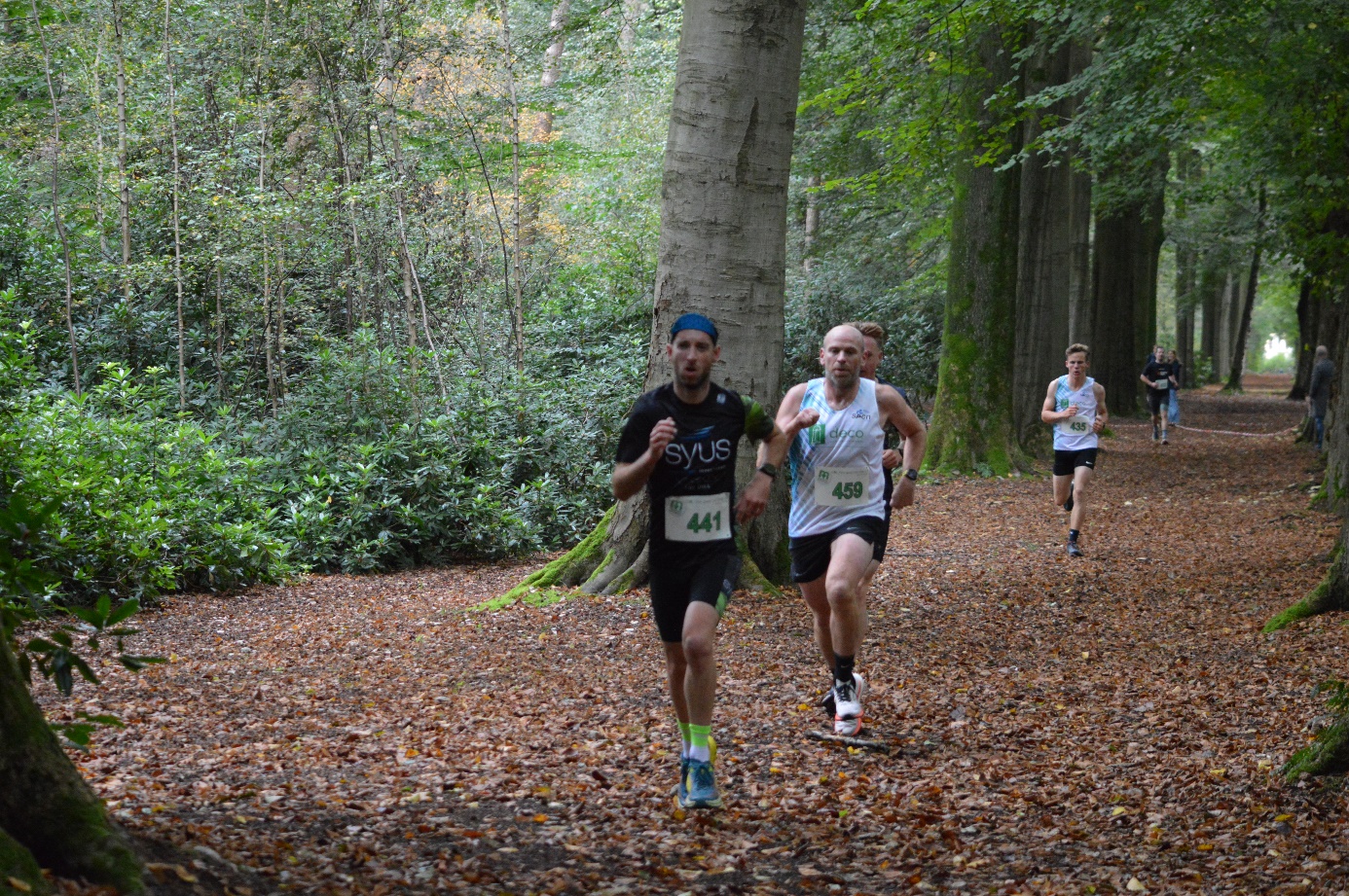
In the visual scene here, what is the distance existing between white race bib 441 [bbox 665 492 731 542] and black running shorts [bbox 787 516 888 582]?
1365 millimetres

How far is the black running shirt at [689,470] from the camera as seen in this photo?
4988mm

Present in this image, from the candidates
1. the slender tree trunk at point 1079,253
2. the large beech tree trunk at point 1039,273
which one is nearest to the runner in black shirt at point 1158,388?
the slender tree trunk at point 1079,253

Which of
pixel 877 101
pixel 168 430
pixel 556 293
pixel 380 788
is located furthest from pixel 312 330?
pixel 380 788

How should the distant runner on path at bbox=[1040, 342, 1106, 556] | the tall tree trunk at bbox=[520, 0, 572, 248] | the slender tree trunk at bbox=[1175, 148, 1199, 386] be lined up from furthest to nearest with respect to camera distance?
1. the slender tree trunk at bbox=[1175, 148, 1199, 386]
2. the tall tree trunk at bbox=[520, 0, 572, 248]
3. the distant runner on path at bbox=[1040, 342, 1106, 556]

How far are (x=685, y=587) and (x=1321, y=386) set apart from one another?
832 inches

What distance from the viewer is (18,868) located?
2.83 meters

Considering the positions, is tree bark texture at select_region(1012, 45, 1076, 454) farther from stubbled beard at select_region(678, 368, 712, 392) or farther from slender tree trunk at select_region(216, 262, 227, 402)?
stubbled beard at select_region(678, 368, 712, 392)

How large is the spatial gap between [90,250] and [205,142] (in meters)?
2.11

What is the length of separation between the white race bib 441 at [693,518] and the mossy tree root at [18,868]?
2663 millimetres

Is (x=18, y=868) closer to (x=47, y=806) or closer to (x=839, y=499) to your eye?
(x=47, y=806)

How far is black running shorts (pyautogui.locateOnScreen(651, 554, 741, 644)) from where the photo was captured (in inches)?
195

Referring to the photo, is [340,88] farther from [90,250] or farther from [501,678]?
[501,678]

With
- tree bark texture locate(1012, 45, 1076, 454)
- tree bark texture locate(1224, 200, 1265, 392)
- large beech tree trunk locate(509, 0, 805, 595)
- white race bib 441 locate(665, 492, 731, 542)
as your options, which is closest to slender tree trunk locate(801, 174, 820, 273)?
tree bark texture locate(1012, 45, 1076, 454)

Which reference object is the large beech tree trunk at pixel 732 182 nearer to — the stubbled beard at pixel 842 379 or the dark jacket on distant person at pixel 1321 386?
the stubbled beard at pixel 842 379
